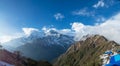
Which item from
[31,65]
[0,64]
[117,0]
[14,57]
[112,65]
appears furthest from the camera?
[31,65]

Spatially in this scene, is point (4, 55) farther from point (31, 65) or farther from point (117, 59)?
point (117, 59)

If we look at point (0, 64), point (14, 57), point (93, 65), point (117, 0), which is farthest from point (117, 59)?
point (93, 65)

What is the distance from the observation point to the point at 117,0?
1557 centimetres

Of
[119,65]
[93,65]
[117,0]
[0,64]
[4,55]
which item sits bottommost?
[119,65]

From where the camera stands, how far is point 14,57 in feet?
211

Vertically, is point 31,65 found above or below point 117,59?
above

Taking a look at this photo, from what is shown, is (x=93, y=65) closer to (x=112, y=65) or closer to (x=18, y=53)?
(x=18, y=53)

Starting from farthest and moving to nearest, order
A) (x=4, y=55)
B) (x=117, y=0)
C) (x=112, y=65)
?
(x=4, y=55) < (x=112, y=65) < (x=117, y=0)

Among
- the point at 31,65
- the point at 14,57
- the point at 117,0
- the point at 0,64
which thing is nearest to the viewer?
the point at 117,0

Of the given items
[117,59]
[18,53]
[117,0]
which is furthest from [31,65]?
[117,0]

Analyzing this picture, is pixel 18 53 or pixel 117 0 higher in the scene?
pixel 18 53

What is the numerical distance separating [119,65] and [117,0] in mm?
9718

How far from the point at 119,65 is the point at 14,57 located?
146 ft

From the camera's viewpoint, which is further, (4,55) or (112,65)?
(4,55)
